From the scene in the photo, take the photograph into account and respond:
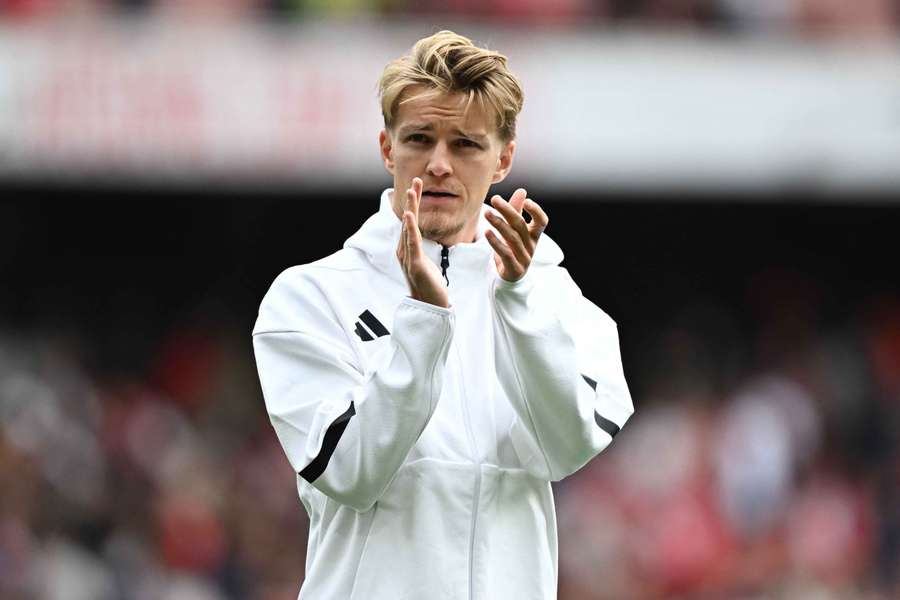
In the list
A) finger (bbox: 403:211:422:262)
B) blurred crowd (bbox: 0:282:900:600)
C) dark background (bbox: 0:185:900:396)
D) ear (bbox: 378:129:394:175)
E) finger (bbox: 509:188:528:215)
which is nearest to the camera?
finger (bbox: 403:211:422:262)

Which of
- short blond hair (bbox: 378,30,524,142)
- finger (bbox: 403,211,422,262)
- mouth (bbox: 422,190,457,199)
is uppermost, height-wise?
short blond hair (bbox: 378,30,524,142)

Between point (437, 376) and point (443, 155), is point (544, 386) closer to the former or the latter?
point (437, 376)

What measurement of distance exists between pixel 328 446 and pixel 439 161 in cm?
61

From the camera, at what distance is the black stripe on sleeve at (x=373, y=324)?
12.7 ft

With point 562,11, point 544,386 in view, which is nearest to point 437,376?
point 544,386

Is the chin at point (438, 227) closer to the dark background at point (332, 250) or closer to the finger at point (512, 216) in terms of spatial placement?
the finger at point (512, 216)

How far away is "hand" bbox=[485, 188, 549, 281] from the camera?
3.62m

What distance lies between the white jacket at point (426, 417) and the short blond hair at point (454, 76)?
0.28m

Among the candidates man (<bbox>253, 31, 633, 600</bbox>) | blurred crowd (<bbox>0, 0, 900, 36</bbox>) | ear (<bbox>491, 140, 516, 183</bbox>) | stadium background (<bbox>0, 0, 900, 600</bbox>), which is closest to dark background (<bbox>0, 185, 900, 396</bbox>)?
stadium background (<bbox>0, 0, 900, 600</bbox>)

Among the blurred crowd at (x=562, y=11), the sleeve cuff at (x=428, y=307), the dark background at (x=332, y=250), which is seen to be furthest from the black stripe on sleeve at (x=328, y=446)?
the dark background at (x=332, y=250)

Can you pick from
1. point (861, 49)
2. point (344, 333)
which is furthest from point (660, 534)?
point (344, 333)

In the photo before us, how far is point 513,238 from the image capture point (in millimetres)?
3666

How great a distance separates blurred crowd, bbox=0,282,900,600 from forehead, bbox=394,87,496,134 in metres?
6.80

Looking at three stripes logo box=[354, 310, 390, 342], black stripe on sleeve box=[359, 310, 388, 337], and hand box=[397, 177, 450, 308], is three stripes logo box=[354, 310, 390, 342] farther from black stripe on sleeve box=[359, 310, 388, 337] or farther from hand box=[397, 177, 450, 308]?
hand box=[397, 177, 450, 308]
